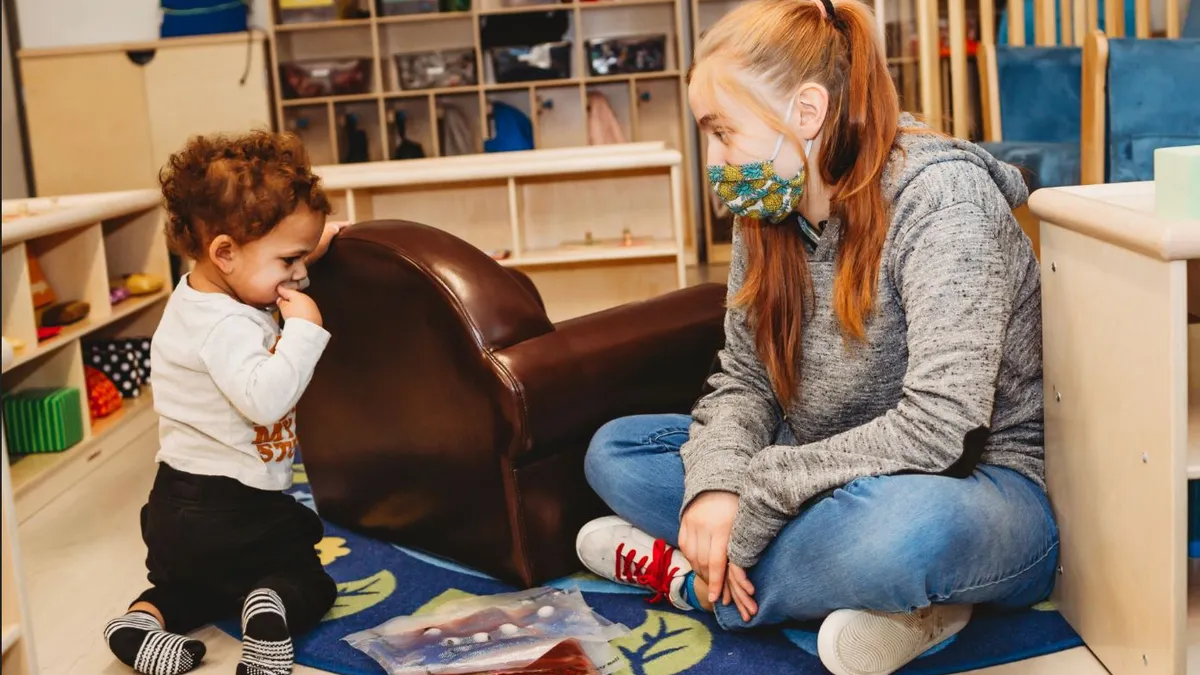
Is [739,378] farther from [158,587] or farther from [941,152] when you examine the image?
[158,587]

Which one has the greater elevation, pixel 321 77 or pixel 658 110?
pixel 321 77

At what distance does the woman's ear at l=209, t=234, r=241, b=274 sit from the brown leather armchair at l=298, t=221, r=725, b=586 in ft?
0.77

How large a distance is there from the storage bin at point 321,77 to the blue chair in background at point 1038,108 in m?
3.00

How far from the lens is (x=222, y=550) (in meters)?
1.72

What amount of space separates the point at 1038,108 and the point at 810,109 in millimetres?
2300

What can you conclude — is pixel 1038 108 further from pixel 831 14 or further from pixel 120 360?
pixel 120 360

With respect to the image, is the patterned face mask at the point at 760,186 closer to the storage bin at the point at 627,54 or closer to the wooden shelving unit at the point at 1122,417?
the wooden shelving unit at the point at 1122,417

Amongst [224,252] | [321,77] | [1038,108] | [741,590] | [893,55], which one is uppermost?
[321,77]

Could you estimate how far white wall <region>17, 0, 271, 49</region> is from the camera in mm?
5758

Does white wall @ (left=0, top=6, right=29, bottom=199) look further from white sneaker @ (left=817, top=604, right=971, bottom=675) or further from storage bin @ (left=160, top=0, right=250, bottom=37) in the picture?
white sneaker @ (left=817, top=604, right=971, bottom=675)

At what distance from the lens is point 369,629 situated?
1.76m

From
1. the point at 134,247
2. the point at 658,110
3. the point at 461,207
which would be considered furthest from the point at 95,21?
the point at 461,207

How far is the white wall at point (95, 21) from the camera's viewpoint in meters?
5.76

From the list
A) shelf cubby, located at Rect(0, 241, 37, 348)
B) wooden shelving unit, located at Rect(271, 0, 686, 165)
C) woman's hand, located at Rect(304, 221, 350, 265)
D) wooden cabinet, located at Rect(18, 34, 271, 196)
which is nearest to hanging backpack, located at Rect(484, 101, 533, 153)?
wooden shelving unit, located at Rect(271, 0, 686, 165)
